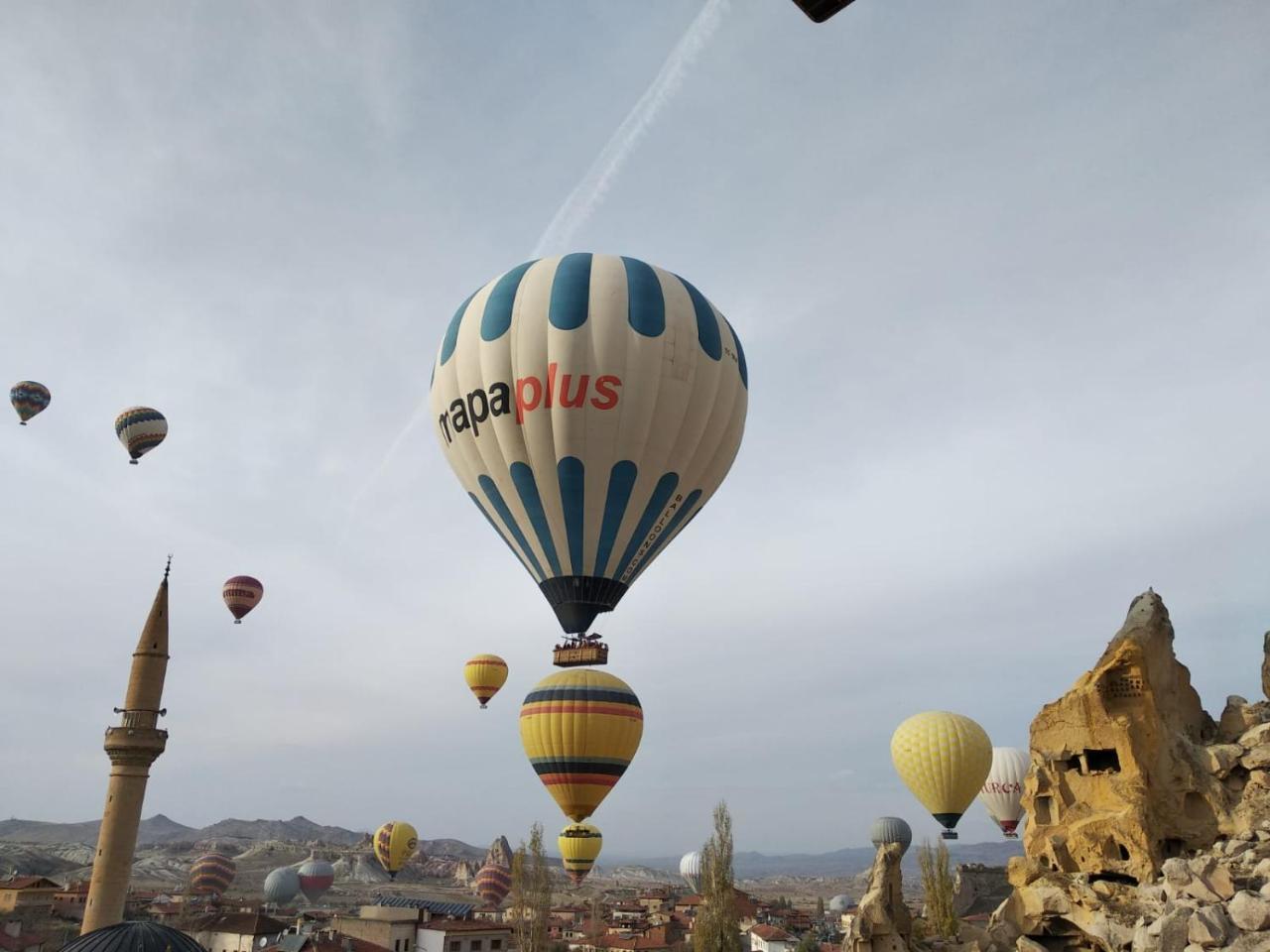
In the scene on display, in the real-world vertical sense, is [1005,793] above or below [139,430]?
below

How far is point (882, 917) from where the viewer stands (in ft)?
72.9

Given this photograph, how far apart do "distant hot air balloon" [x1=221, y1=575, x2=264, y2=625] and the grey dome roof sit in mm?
27400

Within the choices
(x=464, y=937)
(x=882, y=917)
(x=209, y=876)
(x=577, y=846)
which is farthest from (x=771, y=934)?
(x=209, y=876)

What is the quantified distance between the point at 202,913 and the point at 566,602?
149 ft

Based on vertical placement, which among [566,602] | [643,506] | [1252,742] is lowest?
[1252,742]

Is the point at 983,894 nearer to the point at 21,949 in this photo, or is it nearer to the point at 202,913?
the point at 202,913

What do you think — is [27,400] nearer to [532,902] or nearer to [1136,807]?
[532,902]

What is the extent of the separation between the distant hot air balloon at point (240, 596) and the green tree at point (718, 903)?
27.4 meters

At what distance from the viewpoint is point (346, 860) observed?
423 feet

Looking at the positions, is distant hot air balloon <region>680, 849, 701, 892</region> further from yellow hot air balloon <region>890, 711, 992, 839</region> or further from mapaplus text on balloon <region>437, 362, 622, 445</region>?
mapaplus text on balloon <region>437, 362, 622, 445</region>

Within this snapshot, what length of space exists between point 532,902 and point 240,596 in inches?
879

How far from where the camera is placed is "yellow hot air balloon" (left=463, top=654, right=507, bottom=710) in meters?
53.5

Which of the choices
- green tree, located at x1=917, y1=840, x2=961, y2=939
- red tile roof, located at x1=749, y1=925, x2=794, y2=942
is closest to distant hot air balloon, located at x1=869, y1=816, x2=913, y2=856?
red tile roof, located at x1=749, y1=925, x2=794, y2=942

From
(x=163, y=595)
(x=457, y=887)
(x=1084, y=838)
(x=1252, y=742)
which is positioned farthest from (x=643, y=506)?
(x=457, y=887)
